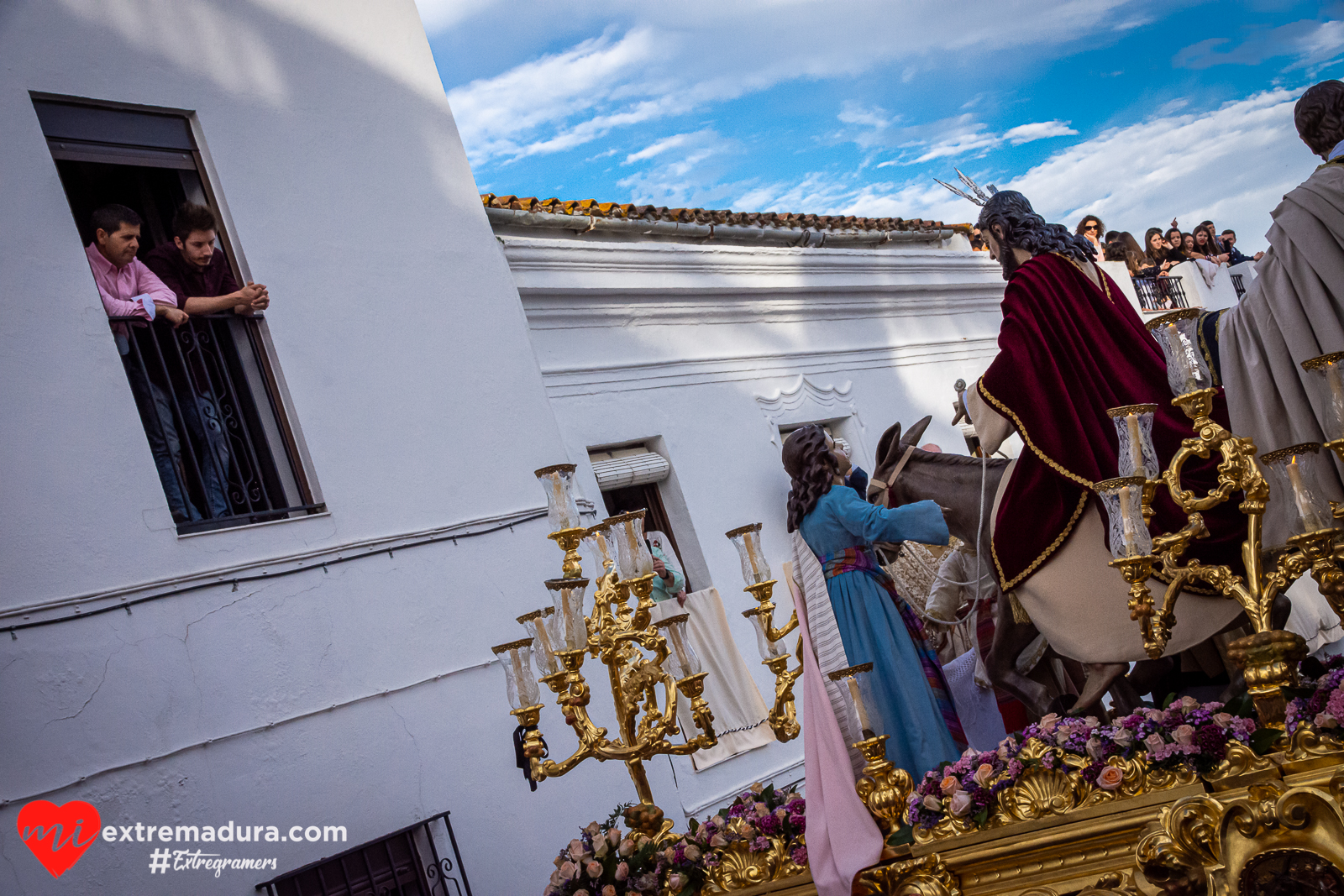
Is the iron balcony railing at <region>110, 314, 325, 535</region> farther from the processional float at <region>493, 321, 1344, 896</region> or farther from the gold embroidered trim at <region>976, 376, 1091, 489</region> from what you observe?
the gold embroidered trim at <region>976, 376, 1091, 489</region>

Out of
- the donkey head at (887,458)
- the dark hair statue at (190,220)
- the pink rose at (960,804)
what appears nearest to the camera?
the pink rose at (960,804)

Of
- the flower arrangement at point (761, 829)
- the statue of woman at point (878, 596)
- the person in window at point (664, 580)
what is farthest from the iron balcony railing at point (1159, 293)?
the flower arrangement at point (761, 829)

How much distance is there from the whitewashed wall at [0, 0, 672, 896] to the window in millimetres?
112

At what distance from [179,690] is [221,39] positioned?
117 inches

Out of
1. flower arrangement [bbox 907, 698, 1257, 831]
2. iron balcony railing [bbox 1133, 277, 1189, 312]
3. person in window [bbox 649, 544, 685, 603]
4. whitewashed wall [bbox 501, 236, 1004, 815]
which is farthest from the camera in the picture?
iron balcony railing [bbox 1133, 277, 1189, 312]

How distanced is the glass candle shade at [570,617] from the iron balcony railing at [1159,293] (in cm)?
1024

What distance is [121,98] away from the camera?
501 cm

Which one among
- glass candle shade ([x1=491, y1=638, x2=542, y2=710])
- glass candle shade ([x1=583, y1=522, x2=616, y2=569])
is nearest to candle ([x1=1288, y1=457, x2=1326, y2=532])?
glass candle shade ([x1=583, y1=522, x2=616, y2=569])

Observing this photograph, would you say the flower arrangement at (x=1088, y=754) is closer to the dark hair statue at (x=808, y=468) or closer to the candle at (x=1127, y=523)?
the candle at (x=1127, y=523)

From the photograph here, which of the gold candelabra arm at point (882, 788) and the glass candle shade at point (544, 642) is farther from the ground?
the glass candle shade at point (544, 642)

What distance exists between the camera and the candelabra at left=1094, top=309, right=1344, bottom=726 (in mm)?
2434

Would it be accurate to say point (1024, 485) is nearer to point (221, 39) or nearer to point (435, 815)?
point (435, 815)

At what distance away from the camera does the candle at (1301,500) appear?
241 centimetres

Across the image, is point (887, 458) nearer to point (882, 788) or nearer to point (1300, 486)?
point (882, 788)
